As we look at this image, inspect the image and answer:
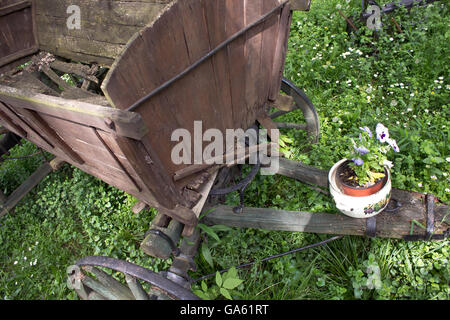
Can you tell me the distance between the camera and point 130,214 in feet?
9.97

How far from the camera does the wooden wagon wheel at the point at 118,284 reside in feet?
5.61

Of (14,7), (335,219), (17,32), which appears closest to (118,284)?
(335,219)

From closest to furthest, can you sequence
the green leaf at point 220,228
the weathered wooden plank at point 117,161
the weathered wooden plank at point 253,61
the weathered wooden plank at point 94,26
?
the weathered wooden plank at point 117,161, the weathered wooden plank at point 253,61, the green leaf at point 220,228, the weathered wooden plank at point 94,26

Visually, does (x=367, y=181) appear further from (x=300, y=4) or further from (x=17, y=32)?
(x=17, y=32)

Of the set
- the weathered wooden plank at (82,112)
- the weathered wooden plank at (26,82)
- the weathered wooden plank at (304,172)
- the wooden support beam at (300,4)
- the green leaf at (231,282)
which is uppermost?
the weathered wooden plank at (82,112)

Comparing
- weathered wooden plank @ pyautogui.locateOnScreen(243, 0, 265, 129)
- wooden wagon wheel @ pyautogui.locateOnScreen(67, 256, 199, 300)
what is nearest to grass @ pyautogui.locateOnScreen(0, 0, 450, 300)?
wooden wagon wheel @ pyautogui.locateOnScreen(67, 256, 199, 300)

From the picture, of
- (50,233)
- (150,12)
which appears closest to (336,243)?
(150,12)

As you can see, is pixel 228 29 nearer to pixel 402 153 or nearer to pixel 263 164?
pixel 263 164

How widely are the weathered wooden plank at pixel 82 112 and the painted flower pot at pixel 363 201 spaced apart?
137 centimetres

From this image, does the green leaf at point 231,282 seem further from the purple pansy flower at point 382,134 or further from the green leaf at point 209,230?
the purple pansy flower at point 382,134

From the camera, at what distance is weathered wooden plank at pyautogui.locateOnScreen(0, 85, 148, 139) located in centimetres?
127

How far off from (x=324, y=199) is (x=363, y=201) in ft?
2.35

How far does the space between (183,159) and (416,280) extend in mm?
1788

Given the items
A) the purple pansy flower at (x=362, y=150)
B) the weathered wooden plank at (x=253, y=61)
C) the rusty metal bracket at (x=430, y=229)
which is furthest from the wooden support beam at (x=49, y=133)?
the rusty metal bracket at (x=430, y=229)
